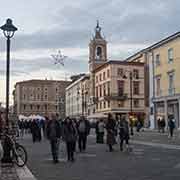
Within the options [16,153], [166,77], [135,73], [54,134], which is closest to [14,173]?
[16,153]

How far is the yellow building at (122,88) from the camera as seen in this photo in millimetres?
88500

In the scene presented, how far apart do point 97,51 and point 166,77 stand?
46592 mm

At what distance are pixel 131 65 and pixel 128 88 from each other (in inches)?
183

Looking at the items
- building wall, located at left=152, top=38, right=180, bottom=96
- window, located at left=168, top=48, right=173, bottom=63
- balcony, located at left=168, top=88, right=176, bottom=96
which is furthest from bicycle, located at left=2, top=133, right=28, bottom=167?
window, located at left=168, top=48, right=173, bottom=63

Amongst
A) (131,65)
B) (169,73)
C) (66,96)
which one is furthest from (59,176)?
(66,96)

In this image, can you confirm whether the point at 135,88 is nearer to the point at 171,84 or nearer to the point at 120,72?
the point at 120,72

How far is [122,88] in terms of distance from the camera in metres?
89.6

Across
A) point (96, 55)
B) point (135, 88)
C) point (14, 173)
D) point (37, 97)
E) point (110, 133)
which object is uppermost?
point (96, 55)

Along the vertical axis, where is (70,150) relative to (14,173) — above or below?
above

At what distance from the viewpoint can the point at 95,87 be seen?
102562mm

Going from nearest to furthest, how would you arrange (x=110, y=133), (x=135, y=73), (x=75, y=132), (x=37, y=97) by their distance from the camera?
(x=75, y=132) < (x=110, y=133) < (x=135, y=73) < (x=37, y=97)

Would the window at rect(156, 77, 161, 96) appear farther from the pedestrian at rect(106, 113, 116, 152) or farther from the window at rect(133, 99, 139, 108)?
the pedestrian at rect(106, 113, 116, 152)

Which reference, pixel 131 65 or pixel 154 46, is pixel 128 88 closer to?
pixel 131 65

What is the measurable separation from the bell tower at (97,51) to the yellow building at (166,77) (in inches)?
1585
